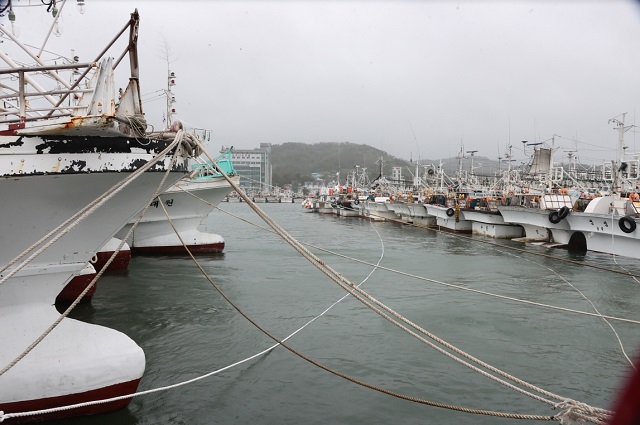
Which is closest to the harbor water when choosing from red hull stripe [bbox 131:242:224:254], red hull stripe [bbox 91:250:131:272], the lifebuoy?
red hull stripe [bbox 91:250:131:272]

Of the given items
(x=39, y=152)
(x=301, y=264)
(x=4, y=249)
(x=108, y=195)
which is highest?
(x=39, y=152)

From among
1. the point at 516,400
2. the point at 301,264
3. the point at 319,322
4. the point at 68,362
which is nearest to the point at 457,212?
the point at 301,264

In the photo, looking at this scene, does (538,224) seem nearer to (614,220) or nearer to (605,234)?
(605,234)

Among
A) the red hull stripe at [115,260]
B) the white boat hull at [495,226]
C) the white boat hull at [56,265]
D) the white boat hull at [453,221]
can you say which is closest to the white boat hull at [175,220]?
the red hull stripe at [115,260]

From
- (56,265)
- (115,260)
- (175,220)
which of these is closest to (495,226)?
(175,220)

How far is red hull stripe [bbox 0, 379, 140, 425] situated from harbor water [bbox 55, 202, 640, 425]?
166 mm

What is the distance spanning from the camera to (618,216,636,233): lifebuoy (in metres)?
21.8

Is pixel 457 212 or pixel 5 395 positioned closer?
pixel 5 395

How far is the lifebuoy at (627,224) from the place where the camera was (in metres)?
21.8

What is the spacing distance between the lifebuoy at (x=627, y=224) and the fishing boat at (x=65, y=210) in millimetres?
22829

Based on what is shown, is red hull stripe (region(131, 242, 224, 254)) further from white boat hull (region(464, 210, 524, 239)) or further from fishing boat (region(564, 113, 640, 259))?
white boat hull (region(464, 210, 524, 239))

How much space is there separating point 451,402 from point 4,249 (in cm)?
675

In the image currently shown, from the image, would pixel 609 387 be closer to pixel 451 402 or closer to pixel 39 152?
pixel 451 402

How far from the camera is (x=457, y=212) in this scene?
122 feet
